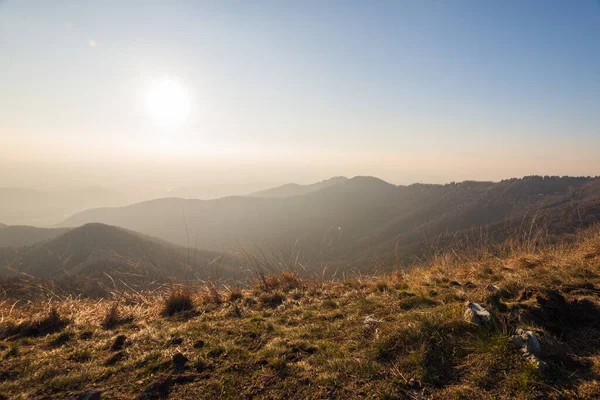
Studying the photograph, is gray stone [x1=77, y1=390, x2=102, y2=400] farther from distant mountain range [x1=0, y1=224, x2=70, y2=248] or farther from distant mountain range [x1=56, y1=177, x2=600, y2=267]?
distant mountain range [x1=0, y1=224, x2=70, y2=248]

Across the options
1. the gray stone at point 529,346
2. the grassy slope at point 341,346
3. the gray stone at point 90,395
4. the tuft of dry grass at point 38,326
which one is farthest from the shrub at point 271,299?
the gray stone at point 529,346

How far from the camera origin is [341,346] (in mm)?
2922

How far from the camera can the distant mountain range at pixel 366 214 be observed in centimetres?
6769

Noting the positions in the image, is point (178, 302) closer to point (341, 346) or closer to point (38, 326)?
point (38, 326)

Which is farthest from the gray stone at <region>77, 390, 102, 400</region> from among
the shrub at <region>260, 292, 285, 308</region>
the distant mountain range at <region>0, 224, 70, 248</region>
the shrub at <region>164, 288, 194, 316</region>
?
the distant mountain range at <region>0, 224, 70, 248</region>

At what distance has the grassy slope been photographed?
223 centimetres

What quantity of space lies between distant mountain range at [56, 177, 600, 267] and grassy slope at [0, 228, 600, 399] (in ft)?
114

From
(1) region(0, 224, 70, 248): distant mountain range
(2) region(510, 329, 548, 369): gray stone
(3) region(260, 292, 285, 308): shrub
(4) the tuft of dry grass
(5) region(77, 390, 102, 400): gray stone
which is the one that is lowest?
(1) region(0, 224, 70, 248): distant mountain range

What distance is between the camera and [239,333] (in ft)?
11.5

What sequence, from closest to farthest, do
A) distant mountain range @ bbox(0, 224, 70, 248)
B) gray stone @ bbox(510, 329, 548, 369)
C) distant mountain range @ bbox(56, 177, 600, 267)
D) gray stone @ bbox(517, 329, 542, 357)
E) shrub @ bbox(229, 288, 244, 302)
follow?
gray stone @ bbox(510, 329, 548, 369) → gray stone @ bbox(517, 329, 542, 357) → shrub @ bbox(229, 288, 244, 302) → distant mountain range @ bbox(56, 177, 600, 267) → distant mountain range @ bbox(0, 224, 70, 248)

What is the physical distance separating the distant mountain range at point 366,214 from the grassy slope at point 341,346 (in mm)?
34775

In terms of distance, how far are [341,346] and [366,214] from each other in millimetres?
124721

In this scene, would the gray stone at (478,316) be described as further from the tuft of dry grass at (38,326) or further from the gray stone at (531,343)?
the tuft of dry grass at (38,326)

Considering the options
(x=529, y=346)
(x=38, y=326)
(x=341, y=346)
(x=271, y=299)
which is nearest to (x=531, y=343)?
(x=529, y=346)
